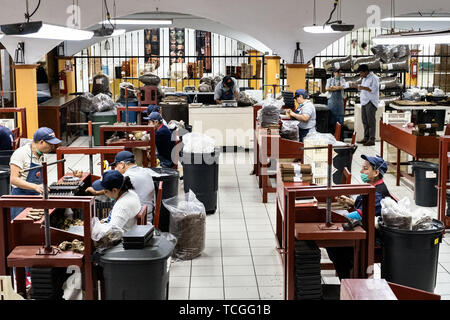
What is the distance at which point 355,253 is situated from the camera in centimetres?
582

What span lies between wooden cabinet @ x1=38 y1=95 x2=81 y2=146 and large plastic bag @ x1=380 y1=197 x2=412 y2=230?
397 inches

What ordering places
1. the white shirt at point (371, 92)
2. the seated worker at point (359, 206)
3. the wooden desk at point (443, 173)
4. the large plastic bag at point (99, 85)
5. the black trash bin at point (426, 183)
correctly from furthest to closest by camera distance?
the large plastic bag at point (99, 85), the white shirt at point (371, 92), the black trash bin at point (426, 183), the wooden desk at point (443, 173), the seated worker at point (359, 206)

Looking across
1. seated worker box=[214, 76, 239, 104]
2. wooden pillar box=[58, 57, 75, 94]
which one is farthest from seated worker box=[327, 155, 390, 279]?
wooden pillar box=[58, 57, 75, 94]

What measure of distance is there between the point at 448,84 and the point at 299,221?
16.0 m

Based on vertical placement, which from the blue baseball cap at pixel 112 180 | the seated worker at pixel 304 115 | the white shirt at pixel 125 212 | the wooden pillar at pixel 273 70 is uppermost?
the wooden pillar at pixel 273 70

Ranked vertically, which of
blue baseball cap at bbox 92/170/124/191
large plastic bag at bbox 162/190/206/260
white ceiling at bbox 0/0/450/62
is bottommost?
large plastic bag at bbox 162/190/206/260

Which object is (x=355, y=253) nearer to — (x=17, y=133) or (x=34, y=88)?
(x=17, y=133)

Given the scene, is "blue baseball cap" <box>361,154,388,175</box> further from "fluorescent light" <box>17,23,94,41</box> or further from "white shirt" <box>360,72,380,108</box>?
"white shirt" <box>360,72,380,108</box>

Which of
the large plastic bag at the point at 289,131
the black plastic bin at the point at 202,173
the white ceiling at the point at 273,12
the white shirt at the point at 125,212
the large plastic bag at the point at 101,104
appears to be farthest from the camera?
the large plastic bag at the point at 101,104

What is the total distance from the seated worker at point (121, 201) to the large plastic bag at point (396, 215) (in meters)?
2.30

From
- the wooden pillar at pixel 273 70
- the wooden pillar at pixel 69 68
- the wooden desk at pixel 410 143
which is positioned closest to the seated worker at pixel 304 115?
the wooden desk at pixel 410 143

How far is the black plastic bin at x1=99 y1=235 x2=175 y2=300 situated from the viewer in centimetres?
494

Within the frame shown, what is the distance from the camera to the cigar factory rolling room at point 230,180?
5.21 metres

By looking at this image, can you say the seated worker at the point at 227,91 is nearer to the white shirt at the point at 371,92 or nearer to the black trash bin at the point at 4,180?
the white shirt at the point at 371,92
